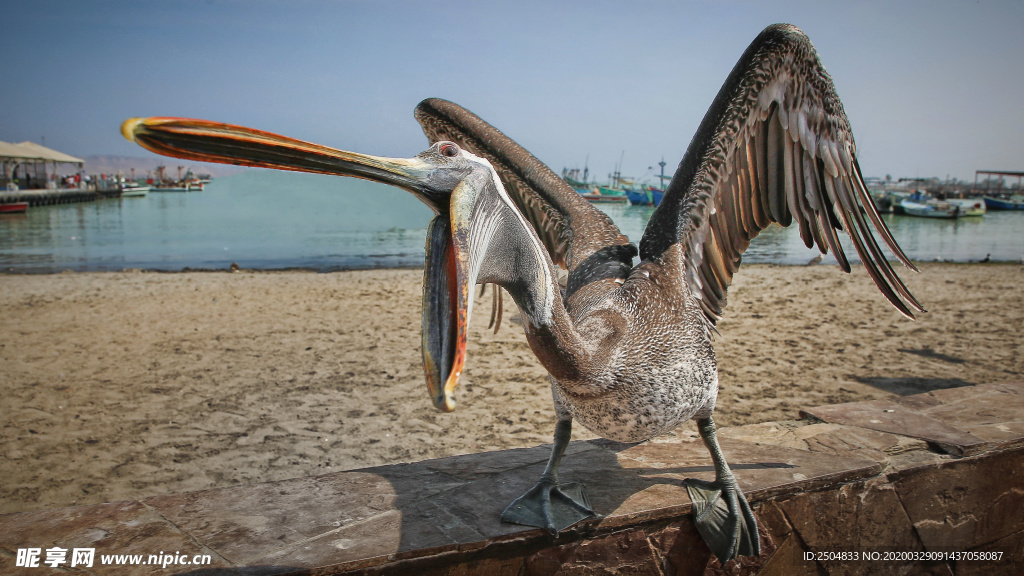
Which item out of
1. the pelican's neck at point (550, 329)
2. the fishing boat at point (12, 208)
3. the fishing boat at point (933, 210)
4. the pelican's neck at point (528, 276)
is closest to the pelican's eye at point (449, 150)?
the pelican's neck at point (528, 276)

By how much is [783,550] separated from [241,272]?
13.4m

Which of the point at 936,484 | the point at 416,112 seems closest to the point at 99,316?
the point at 416,112

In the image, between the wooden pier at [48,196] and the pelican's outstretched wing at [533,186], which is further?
the wooden pier at [48,196]

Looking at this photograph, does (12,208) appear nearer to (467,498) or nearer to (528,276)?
(467,498)

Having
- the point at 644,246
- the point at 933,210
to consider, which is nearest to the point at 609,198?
the point at 933,210

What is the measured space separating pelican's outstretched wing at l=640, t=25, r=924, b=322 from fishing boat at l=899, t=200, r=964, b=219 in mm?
48720

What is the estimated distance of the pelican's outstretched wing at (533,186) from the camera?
3400mm

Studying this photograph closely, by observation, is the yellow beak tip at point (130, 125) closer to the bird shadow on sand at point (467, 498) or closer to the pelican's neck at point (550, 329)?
the pelican's neck at point (550, 329)

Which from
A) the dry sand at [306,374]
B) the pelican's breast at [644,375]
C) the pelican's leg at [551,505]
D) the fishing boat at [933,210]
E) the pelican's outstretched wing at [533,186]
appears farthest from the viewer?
the fishing boat at [933,210]

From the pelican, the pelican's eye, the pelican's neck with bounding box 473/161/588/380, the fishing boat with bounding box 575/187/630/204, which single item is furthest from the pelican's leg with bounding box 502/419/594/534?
the fishing boat with bounding box 575/187/630/204

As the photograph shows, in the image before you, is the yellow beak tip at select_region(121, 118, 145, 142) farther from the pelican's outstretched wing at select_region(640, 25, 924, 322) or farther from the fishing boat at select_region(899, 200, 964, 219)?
the fishing boat at select_region(899, 200, 964, 219)

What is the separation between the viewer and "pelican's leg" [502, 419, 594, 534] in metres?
2.44

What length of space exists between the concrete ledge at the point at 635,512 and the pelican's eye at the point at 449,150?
1.47 meters

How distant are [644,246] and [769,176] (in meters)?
0.78
